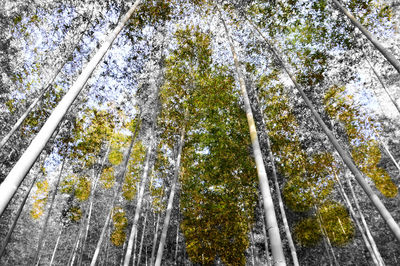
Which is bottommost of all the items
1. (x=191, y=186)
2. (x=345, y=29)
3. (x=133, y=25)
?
(x=191, y=186)

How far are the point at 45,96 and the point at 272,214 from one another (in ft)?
27.6

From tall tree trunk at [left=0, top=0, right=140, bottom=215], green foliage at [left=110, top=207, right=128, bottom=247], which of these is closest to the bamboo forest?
tall tree trunk at [left=0, top=0, right=140, bottom=215]

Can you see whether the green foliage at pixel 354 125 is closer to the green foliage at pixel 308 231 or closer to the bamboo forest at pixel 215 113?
the bamboo forest at pixel 215 113

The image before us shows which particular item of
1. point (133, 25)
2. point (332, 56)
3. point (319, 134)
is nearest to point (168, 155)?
point (133, 25)

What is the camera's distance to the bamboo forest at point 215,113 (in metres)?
6.08

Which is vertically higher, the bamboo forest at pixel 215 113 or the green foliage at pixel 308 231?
the bamboo forest at pixel 215 113

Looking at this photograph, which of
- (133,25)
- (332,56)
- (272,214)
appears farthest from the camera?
(332,56)

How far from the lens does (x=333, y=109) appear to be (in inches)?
362

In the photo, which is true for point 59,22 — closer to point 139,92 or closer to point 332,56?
point 139,92

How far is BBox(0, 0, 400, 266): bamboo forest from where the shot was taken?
6.08 metres

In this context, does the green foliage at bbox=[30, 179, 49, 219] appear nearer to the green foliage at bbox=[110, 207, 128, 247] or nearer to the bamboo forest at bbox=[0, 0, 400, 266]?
the bamboo forest at bbox=[0, 0, 400, 266]

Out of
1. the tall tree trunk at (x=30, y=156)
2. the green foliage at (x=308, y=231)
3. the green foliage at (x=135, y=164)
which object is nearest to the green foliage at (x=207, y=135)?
the green foliage at (x=135, y=164)

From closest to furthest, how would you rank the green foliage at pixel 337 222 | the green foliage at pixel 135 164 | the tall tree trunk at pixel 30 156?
the tall tree trunk at pixel 30 156 → the green foliage at pixel 135 164 → the green foliage at pixel 337 222

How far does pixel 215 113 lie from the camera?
358 inches
